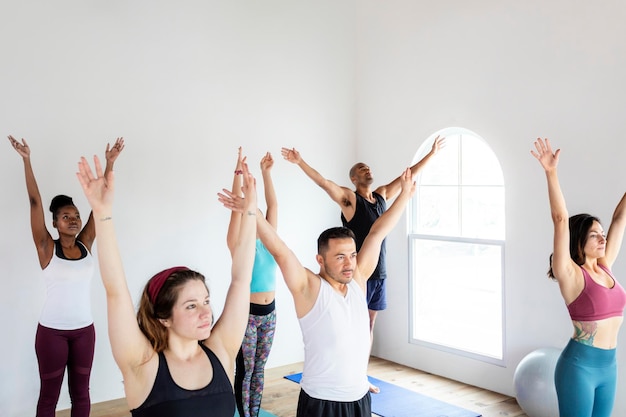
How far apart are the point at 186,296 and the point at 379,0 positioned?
192 inches

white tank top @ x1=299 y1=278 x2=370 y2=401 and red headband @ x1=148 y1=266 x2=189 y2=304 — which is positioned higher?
red headband @ x1=148 y1=266 x2=189 y2=304

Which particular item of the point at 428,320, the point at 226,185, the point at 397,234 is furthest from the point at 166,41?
the point at 428,320

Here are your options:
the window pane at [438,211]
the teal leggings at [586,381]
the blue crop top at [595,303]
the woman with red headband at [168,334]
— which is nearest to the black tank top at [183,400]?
the woman with red headband at [168,334]

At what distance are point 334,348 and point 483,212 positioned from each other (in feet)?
10.2

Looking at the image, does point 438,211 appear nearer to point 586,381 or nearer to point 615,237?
point 615,237

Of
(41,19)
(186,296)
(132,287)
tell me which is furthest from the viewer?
(132,287)

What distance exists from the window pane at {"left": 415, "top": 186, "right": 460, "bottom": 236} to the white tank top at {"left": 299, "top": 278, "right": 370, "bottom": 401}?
3.09 metres

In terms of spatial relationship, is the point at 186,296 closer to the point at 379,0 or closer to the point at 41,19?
the point at 41,19

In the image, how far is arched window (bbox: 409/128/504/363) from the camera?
17.2 ft

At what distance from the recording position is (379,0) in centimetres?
608

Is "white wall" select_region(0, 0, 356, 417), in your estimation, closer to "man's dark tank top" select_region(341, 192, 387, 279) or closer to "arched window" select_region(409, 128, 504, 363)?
"arched window" select_region(409, 128, 504, 363)

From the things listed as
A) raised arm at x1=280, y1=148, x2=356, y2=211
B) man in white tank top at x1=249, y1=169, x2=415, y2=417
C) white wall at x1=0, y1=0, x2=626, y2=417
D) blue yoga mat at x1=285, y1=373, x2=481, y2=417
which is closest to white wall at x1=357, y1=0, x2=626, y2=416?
white wall at x1=0, y1=0, x2=626, y2=417

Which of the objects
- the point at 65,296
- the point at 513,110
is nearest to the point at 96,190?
the point at 65,296

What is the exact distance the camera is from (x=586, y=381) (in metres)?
3.03
